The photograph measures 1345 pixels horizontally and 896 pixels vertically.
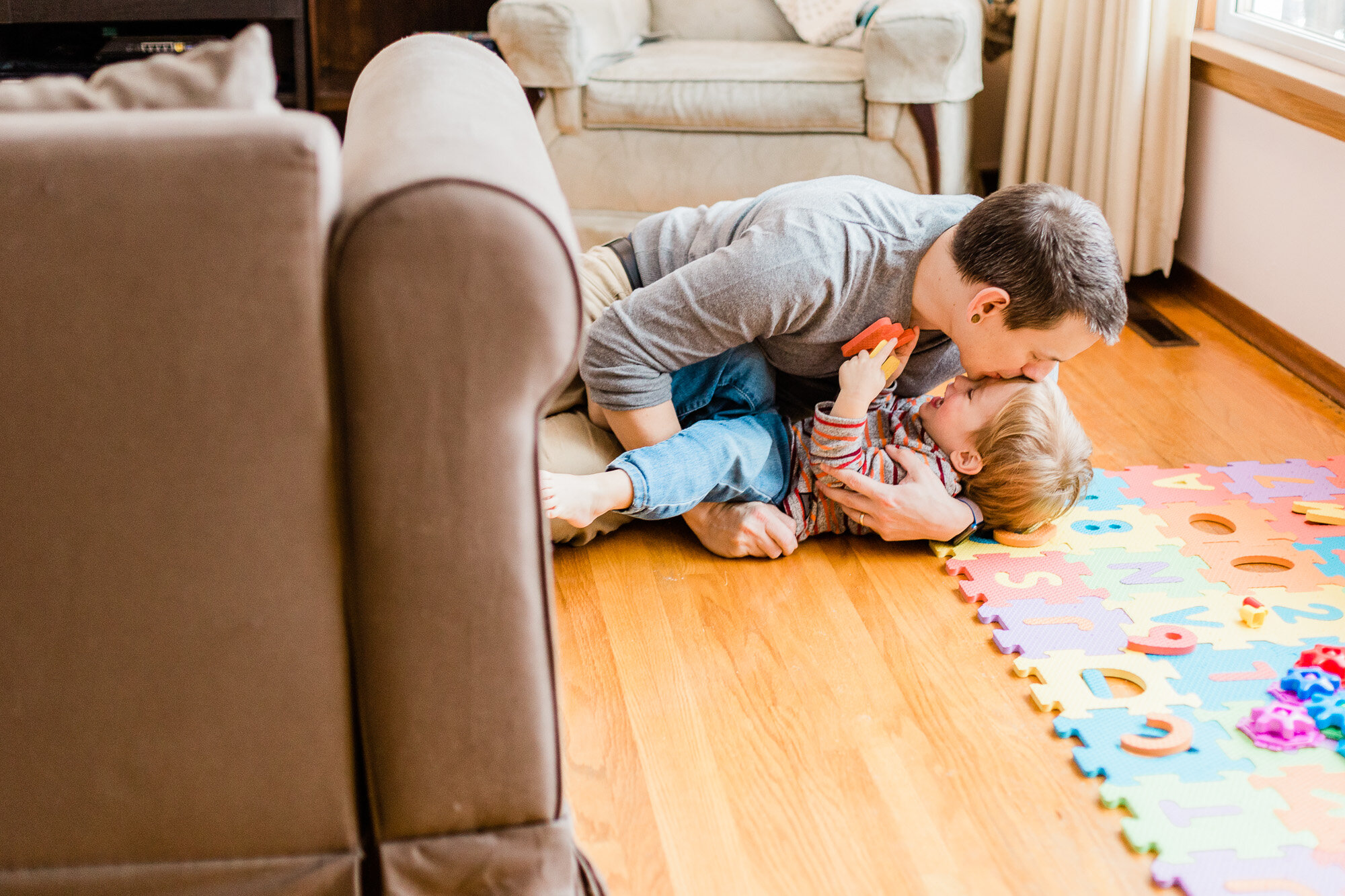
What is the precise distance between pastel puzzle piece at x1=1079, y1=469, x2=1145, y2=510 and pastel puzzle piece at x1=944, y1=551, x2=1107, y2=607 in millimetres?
163

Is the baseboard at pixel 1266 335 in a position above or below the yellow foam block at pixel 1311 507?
above

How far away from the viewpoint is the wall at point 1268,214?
6.68 ft

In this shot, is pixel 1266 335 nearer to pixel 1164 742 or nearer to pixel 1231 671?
pixel 1231 671

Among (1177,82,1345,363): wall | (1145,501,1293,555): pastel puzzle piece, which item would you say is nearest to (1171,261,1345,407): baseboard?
(1177,82,1345,363): wall

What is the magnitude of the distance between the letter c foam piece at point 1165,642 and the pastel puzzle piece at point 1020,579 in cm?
10

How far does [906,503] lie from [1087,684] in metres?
0.34

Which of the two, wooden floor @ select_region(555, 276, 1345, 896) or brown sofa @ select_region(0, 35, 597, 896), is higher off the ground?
brown sofa @ select_region(0, 35, 597, 896)

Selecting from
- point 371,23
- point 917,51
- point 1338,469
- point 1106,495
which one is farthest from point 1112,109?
point 371,23

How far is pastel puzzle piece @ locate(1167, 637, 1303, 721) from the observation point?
1.24 metres

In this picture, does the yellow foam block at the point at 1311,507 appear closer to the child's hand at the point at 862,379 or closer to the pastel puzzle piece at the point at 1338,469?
the pastel puzzle piece at the point at 1338,469

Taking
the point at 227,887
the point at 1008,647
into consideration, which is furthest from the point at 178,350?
the point at 1008,647

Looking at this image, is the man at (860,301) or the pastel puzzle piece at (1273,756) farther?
the man at (860,301)

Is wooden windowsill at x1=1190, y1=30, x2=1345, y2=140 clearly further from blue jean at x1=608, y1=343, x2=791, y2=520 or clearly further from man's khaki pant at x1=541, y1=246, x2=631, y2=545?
man's khaki pant at x1=541, y1=246, x2=631, y2=545

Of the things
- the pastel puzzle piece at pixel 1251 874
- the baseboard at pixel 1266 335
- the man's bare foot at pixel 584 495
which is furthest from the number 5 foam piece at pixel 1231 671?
the baseboard at pixel 1266 335
